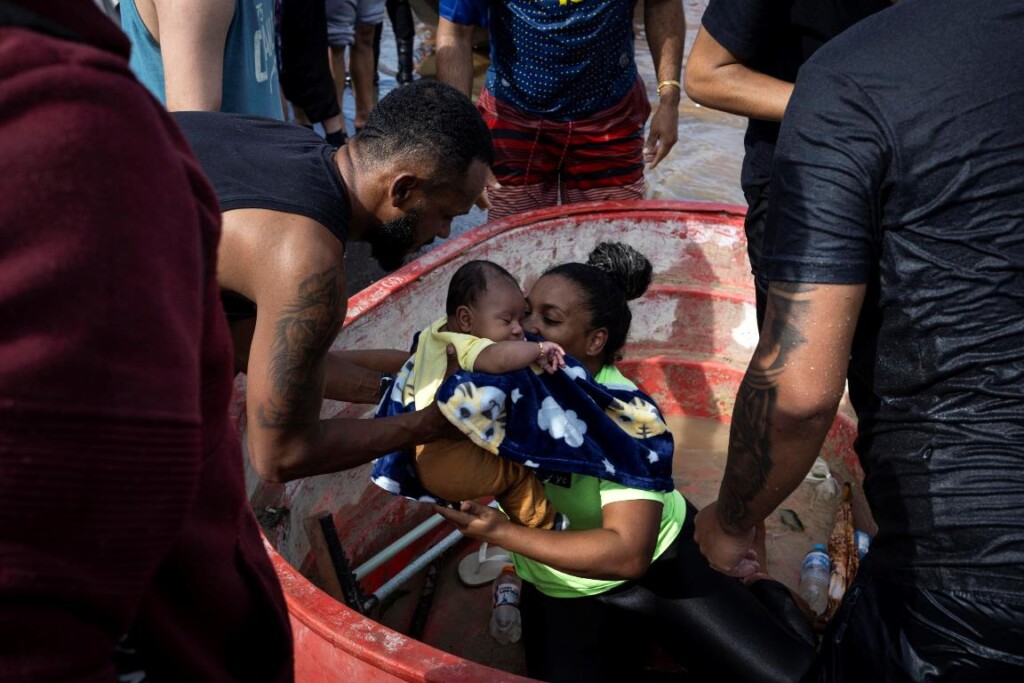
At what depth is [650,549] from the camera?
201cm

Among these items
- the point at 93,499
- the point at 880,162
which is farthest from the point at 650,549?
the point at 93,499

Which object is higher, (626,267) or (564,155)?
(626,267)

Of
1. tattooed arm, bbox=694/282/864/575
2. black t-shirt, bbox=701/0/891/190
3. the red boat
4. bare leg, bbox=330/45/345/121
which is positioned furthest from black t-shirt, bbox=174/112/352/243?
bare leg, bbox=330/45/345/121

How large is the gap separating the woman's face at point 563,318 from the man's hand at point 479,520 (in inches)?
19.1

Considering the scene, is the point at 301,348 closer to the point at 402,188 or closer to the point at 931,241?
the point at 402,188

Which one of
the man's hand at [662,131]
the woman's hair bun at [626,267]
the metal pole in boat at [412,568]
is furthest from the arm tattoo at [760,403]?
the man's hand at [662,131]

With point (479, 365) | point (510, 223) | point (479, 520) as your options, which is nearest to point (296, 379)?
point (479, 365)

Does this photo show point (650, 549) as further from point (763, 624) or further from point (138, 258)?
point (138, 258)

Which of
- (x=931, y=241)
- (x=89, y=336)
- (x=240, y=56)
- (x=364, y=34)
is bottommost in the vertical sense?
(x=364, y=34)

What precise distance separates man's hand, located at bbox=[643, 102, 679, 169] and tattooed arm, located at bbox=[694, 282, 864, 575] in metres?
2.22

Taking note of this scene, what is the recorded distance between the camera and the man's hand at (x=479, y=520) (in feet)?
6.45

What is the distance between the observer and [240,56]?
241 centimetres

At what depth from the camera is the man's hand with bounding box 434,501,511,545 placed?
6.45ft

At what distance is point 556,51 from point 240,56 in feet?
4.25
